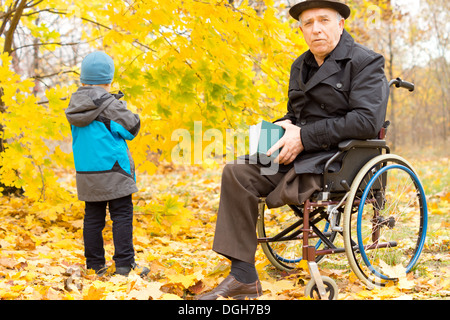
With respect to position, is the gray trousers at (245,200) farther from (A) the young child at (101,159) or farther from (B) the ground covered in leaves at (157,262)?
(A) the young child at (101,159)

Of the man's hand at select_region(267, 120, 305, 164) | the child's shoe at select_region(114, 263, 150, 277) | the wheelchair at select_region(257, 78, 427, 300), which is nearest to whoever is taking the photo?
the wheelchair at select_region(257, 78, 427, 300)

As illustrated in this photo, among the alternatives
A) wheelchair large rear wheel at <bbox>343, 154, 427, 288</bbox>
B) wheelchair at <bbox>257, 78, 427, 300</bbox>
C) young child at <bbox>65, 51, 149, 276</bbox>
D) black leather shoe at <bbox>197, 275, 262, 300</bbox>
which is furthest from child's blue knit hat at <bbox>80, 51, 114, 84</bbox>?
wheelchair large rear wheel at <bbox>343, 154, 427, 288</bbox>

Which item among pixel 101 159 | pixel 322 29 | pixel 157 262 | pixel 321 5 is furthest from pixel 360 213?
pixel 101 159

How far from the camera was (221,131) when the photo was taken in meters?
3.96

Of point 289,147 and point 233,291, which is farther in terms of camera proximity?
point 289,147

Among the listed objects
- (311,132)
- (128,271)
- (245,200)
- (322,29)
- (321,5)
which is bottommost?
(128,271)

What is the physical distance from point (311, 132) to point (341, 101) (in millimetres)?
224

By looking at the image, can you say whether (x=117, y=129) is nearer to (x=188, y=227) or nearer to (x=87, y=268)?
(x=87, y=268)

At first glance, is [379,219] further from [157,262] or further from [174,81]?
[174,81]

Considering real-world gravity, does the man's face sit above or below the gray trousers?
above

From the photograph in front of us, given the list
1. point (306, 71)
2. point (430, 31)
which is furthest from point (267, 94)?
point (430, 31)

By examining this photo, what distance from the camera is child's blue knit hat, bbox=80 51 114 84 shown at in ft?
9.13

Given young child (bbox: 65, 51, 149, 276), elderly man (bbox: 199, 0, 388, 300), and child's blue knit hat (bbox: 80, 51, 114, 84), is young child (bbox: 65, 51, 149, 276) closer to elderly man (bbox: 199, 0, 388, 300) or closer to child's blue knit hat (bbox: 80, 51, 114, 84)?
child's blue knit hat (bbox: 80, 51, 114, 84)

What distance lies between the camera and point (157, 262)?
2904 millimetres
